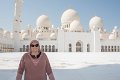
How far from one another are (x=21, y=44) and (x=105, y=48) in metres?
16.0

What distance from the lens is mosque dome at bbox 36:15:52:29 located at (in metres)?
48.7

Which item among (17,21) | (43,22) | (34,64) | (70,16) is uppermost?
(70,16)

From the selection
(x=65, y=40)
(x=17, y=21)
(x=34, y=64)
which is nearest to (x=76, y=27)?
(x=65, y=40)

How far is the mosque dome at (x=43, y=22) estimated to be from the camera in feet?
160

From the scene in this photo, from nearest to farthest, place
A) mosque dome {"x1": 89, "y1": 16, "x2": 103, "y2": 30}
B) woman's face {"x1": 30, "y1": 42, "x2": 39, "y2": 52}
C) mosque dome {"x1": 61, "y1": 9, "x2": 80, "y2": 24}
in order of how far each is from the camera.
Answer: woman's face {"x1": 30, "y1": 42, "x2": 39, "y2": 52}, mosque dome {"x1": 61, "y1": 9, "x2": 80, "y2": 24}, mosque dome {"x1": 89, "y1": 16, "x2": 103, "y2": 30}


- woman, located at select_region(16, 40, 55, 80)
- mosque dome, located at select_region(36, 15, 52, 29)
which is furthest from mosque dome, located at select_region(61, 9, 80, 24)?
woman, located at select_region(16, 40, 55, 80)

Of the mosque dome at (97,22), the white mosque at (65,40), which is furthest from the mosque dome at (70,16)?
the mosque dome at (97,22)

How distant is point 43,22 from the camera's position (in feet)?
160

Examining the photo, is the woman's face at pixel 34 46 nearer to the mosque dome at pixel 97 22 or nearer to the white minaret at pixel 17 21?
the white minaret at pixel 17 21

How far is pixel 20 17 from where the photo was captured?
37.4 m

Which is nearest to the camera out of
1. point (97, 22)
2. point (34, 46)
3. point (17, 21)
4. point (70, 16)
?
point (34, 46)

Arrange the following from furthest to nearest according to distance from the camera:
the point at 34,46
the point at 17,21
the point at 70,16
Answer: the point at 70,16 → the point at 17,21 → the point at 34,46

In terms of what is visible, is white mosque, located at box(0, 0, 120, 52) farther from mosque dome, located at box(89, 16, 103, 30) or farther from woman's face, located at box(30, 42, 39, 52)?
woman's face, located at box(30, 42, 39, 52)

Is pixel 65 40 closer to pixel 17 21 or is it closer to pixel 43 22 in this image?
pixel 17 21
